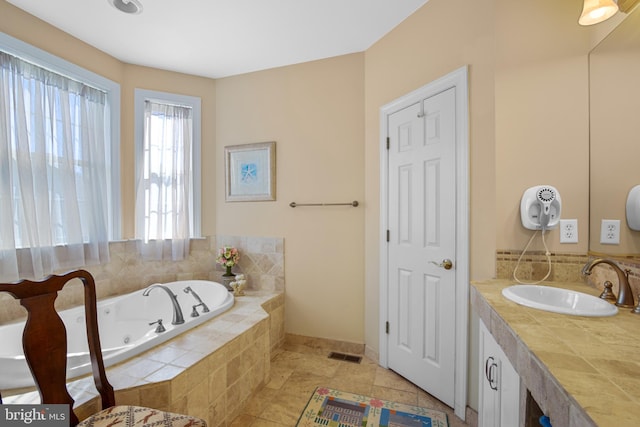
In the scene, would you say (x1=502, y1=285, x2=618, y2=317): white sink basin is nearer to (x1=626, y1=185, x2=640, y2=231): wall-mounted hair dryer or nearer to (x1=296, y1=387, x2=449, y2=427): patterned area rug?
(x1=626, y1=185, x2=640, y2=231): wall-mounted hair dryer

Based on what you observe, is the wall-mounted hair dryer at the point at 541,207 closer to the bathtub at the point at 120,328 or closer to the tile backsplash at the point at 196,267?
the tile backsplash at the point at 196,267

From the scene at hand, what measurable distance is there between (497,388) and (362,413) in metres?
0.94

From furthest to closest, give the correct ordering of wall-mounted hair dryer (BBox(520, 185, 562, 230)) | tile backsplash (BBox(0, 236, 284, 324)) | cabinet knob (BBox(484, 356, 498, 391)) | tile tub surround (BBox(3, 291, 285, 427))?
tile backsplash (BBox(0, 236, 284, 324)), wall-mounted hair dryer (BBox(520, 185, 562, 230)), tile tub surround (BBox(3, 291, 285, 427)), cabinet knob (BBox(484, 356, 498, 391))

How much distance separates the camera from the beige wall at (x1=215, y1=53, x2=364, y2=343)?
8.16 ft

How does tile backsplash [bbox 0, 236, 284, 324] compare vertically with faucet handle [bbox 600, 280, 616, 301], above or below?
below

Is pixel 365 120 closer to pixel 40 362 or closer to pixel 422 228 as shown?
pixel 422 228

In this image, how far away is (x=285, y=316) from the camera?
2.72m

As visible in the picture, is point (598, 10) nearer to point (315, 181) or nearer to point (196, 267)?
point (315, 181)

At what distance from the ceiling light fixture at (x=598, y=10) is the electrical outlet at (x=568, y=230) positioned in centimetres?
93

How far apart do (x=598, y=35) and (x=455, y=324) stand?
1709 millimetres

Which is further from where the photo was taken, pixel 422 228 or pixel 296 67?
pixel 296 67

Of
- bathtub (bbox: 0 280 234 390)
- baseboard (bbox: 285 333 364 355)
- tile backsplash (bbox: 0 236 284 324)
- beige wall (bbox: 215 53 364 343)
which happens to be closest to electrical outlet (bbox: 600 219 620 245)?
beige wall (bbox: 215 53 364 343)

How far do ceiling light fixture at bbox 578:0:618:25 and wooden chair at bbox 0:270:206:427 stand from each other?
2.43 m

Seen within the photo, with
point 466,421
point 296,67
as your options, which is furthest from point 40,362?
point 296,67
